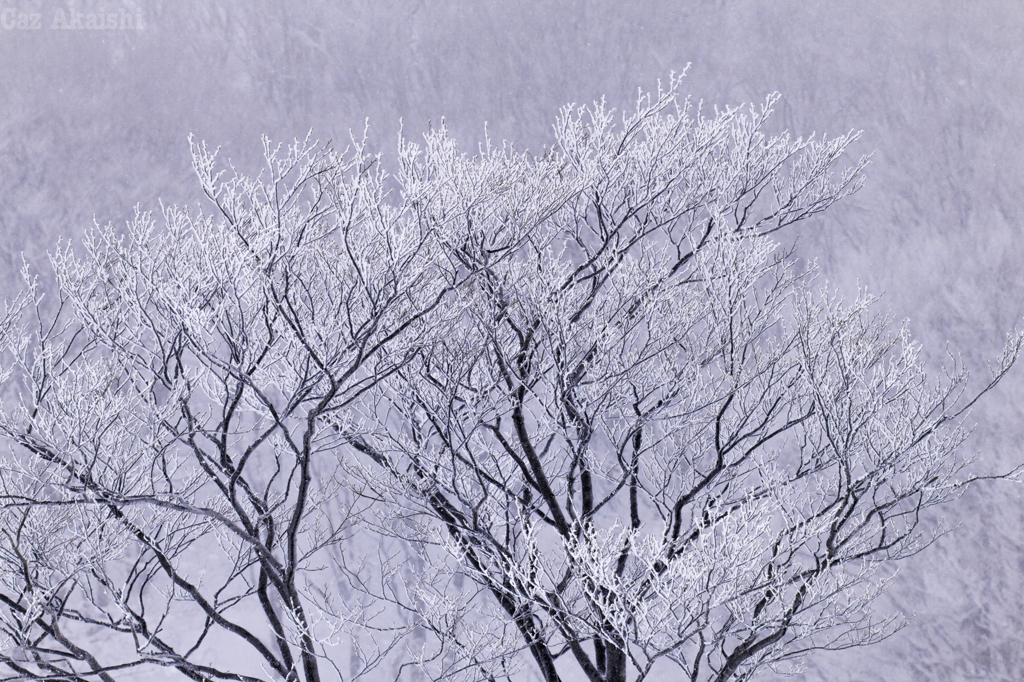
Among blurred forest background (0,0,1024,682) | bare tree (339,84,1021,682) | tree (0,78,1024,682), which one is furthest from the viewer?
blurred forest background (0,0,1024,682)

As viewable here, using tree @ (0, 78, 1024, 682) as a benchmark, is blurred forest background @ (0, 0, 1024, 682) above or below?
above

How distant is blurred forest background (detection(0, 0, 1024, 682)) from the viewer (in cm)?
677

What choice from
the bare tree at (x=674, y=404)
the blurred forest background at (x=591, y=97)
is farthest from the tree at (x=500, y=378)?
the blurred forest background at (x=591, y=97)

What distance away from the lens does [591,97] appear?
7.53m

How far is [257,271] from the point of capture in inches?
106

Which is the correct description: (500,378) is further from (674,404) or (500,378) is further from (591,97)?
(591,97)

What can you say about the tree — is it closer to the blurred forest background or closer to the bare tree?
the bare tree

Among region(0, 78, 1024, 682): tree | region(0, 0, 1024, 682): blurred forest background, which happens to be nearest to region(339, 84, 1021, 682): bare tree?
region(0, 78, 1024, 682): tree

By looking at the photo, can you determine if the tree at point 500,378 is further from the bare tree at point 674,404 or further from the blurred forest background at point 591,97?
the blurred forest background at point 591,97

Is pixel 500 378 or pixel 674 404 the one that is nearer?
pixel 500 378

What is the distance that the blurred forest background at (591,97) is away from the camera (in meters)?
6.77

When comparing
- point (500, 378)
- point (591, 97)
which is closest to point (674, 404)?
point (500, 378)

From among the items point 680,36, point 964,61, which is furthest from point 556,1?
point 964,61

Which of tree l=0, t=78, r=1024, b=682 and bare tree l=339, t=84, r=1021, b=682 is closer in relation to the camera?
tree l=0, t=78, r=1024, b=682
